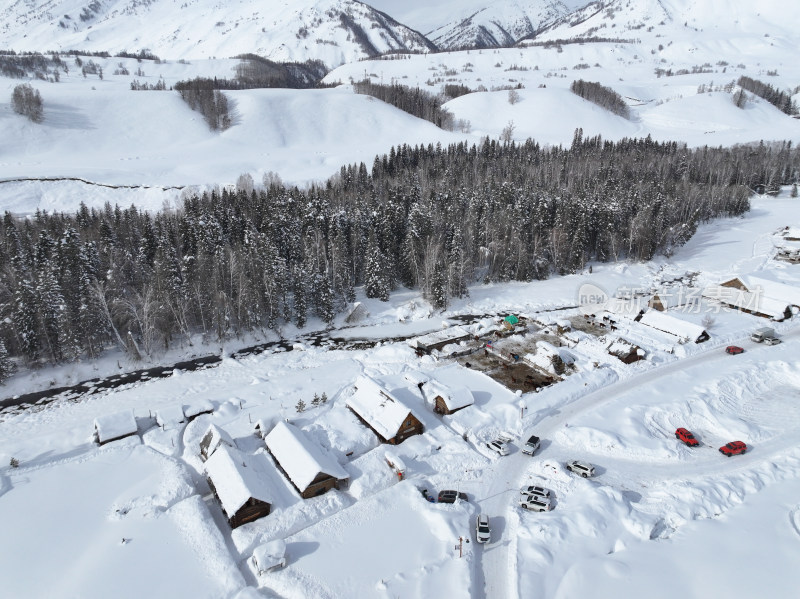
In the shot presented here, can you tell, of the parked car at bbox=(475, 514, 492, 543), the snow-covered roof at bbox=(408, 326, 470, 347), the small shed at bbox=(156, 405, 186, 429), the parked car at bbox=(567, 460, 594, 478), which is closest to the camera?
the parked car at bbox=(475, 514, 492, 543)

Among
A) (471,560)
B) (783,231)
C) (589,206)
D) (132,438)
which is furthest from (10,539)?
(783,231)

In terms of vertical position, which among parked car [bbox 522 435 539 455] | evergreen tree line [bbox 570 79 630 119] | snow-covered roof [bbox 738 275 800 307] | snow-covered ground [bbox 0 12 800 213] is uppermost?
evergreen tree line [bbox 570 79 630 119]

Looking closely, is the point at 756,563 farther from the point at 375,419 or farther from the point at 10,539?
the point at 10,539

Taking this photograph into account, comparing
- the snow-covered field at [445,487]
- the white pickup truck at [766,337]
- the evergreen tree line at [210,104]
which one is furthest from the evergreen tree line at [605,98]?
the snow-covered field at [445,487]

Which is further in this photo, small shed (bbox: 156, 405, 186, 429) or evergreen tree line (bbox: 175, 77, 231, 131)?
evergreen tree line (bbox: 175, 77, 231, 131)

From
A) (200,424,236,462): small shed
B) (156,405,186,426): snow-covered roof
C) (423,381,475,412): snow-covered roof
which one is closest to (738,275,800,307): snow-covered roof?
(423,381,475,412): snow-covered roof

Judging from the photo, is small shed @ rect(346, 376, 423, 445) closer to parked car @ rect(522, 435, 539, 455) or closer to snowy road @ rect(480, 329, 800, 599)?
snowy road @ rect(480, 329, 800, 599)

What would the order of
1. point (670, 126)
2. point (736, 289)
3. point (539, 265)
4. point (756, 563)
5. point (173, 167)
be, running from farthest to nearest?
point (670, 126)
point (173, 167)
point (539, 265)
point (736, 289)
point (756, 563)
